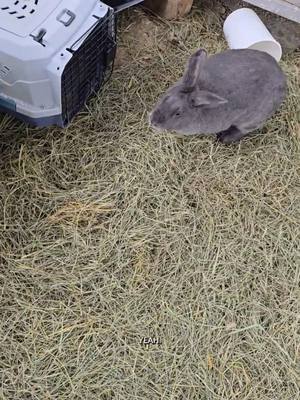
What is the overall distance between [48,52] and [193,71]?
509mm

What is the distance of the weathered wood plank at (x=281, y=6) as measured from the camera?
2746mm

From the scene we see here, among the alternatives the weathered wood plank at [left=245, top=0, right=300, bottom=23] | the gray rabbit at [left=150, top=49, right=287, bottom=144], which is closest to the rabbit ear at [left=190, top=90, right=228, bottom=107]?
the gray rabbit at [left=150, top=49, right=287, bottom=144]

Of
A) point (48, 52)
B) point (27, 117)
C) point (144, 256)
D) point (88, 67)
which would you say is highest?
point (48, 52)

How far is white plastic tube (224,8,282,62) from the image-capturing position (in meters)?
2.64

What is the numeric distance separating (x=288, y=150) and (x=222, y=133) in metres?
0.30

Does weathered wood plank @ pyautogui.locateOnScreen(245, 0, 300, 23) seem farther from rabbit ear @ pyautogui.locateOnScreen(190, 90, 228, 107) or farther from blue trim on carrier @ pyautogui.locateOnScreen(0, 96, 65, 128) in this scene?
blue trim on carrier @ pyautogui.locateOnScreen(0, 96, 65, 128)

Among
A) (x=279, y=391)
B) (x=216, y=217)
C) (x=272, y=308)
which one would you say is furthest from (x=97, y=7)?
(x=279, y=391)

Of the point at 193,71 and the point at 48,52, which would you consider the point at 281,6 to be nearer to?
the point at 193,71

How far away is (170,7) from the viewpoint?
9.43ft

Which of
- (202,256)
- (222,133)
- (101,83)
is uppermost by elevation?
(101,83)

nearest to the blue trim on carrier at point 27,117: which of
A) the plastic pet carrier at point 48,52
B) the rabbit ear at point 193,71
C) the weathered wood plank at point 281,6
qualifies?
the plastic pet carrier at point 48,52

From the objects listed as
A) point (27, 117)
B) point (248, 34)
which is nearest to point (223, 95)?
point (248, 34)

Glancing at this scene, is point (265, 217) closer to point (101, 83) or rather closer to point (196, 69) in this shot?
point (196, 69)

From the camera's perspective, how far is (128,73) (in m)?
2.72
